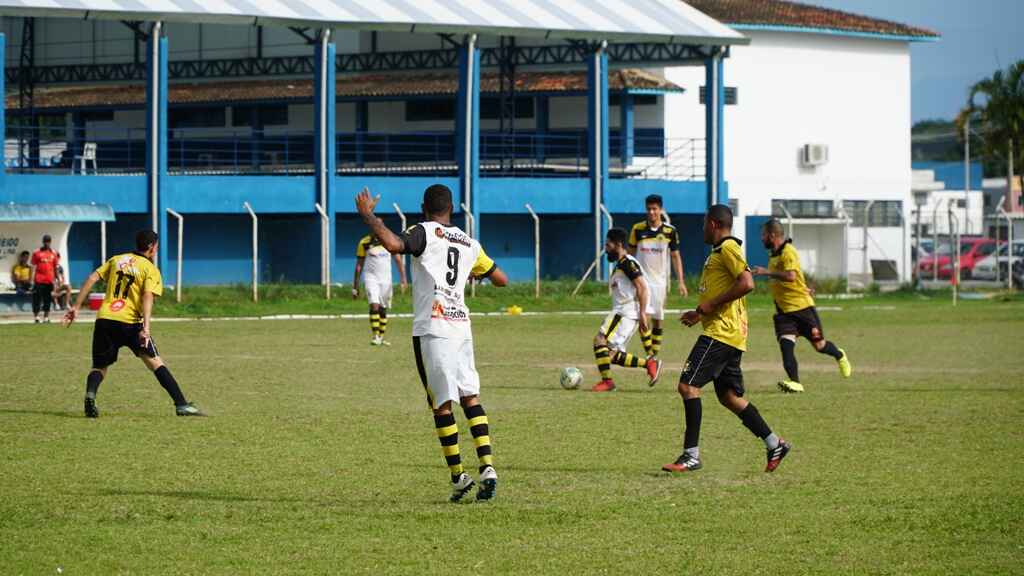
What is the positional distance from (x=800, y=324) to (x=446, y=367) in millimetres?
9485

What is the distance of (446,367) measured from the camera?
10.7 m

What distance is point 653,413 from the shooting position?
1666cm

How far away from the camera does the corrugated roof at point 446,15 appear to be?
40812 millimetres

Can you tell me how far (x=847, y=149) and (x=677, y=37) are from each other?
774 inches

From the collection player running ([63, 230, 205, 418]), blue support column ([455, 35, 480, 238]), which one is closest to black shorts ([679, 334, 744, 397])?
player running ([63, 230, 205, 418])

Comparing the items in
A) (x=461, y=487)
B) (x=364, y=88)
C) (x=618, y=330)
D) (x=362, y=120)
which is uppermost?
(x=364, y=88)

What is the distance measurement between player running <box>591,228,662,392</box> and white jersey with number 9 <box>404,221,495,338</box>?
325 inches

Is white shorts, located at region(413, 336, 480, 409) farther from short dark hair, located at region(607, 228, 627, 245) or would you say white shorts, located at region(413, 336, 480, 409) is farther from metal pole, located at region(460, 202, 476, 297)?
metal pole, located at region(460, 202, 476, 297)

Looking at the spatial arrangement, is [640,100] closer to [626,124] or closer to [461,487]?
[626,124]

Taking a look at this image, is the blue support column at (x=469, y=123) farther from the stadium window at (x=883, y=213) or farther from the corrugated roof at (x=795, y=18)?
the stadium window at (x=883, y=213)

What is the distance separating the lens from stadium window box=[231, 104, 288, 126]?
60750 millimetres

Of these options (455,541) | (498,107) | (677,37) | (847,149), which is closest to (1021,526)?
(455,541)

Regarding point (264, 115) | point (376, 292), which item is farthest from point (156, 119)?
point (264, 115)

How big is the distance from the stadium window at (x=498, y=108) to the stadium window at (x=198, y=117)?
34.5 feet
